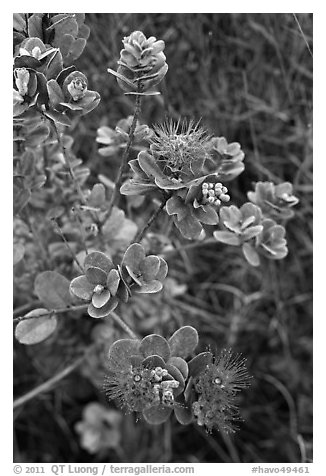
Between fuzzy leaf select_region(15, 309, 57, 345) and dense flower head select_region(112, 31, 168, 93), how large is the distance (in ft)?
1.53

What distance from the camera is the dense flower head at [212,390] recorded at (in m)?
0.96

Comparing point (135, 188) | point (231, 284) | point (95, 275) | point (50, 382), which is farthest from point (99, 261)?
point (231, 284)

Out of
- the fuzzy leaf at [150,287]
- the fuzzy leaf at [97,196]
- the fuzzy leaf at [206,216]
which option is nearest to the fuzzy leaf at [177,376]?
the fuzzy leaf at [150,287]

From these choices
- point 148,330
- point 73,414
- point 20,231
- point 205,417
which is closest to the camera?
point 205,417

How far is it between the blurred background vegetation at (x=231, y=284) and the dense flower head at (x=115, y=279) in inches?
22.1

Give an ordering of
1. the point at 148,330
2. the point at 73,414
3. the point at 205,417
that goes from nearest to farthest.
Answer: the point at 205,417
the point at 148,330
the point at 73,414

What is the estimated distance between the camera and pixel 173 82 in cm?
162

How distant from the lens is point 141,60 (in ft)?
3.22

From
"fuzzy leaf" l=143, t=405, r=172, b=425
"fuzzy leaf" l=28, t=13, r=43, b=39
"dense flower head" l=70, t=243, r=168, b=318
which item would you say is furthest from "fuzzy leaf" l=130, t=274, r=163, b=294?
"fuzzy leaf" l=28, t=13, r=43, b=39

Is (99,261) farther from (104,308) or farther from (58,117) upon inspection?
(58,117)

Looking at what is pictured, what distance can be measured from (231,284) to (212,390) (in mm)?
925
